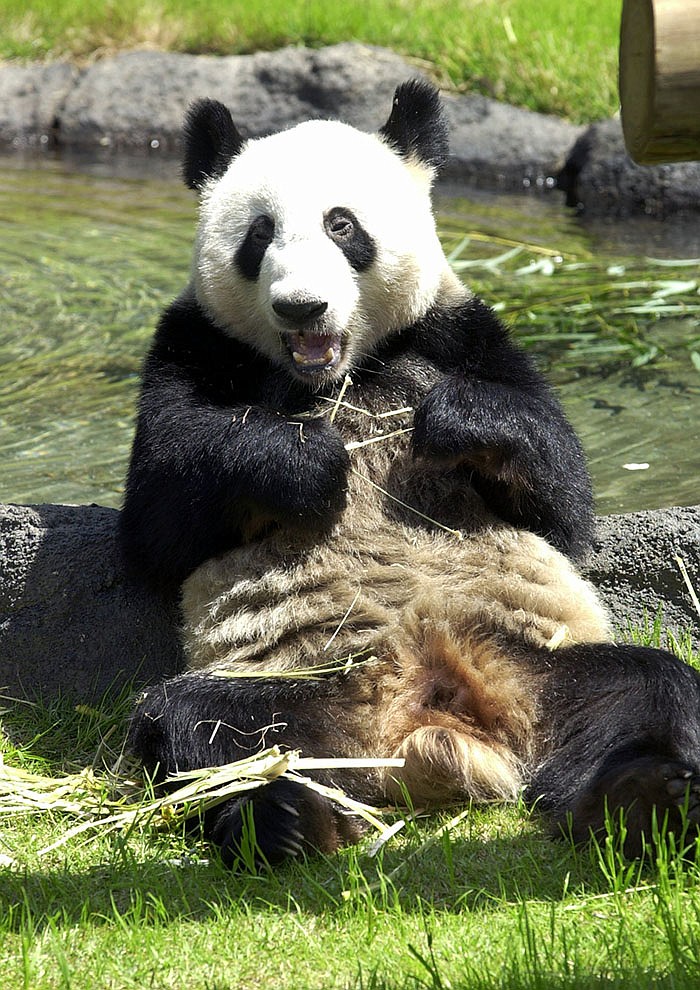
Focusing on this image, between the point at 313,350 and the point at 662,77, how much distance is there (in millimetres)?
1541

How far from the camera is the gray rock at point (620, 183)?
9297 mm

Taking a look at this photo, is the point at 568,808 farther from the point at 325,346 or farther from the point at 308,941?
the point at 325,346

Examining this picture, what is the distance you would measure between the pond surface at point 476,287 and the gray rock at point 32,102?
5.23 ft

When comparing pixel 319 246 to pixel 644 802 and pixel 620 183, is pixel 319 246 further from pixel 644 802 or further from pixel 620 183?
pixel 620 183

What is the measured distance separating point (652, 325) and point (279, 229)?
3.56 metres

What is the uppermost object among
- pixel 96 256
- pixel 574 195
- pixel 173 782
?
pixel 574 195

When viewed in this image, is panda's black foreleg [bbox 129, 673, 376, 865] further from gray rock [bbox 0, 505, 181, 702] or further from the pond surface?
the pond surface

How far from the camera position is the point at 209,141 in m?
3.94

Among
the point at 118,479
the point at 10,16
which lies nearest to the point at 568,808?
the point at 118,479

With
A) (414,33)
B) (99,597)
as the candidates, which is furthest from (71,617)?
(414,33)

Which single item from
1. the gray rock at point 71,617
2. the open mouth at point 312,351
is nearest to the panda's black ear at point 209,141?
the open mouth at point 312,351

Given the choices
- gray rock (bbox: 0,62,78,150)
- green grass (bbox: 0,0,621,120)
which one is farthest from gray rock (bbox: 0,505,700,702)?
gray rock (bbox: 0,62,78,150)

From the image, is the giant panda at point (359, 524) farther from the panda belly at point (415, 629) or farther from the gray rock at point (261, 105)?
the gray rock at point (261, 105)

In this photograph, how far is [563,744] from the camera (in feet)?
10.6
